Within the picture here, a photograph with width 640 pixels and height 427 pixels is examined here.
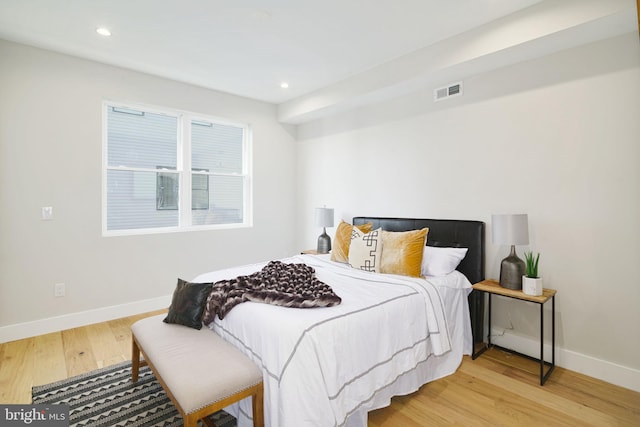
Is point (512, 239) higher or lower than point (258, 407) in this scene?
higher

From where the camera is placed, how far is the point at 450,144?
329cm

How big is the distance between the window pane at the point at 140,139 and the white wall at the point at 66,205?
7.1 inches

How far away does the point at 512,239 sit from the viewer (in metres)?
2.53

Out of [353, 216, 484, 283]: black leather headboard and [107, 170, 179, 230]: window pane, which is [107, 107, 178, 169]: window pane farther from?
[353, 216, 484, 283]: black leather headboard

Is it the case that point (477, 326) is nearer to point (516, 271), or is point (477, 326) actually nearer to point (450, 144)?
point (516, 271)

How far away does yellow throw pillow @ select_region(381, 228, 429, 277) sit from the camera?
275cm

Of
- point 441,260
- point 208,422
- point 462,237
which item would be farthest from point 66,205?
point 462,237

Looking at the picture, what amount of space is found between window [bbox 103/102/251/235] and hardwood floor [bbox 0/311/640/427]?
1374 mm

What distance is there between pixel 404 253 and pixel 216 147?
301 cm

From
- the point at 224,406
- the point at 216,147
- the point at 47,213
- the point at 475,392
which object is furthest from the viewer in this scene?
the point at 216,147

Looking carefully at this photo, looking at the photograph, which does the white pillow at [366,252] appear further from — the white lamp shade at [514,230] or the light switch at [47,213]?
the light switch at [47,213]

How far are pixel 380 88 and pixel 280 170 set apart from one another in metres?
2.12

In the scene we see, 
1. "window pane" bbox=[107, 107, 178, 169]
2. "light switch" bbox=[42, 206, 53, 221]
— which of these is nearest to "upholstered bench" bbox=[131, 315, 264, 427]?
"light switch" bbox=[42, 206, 53, 221]

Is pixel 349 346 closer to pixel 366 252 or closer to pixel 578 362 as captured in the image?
pixel 366 252
